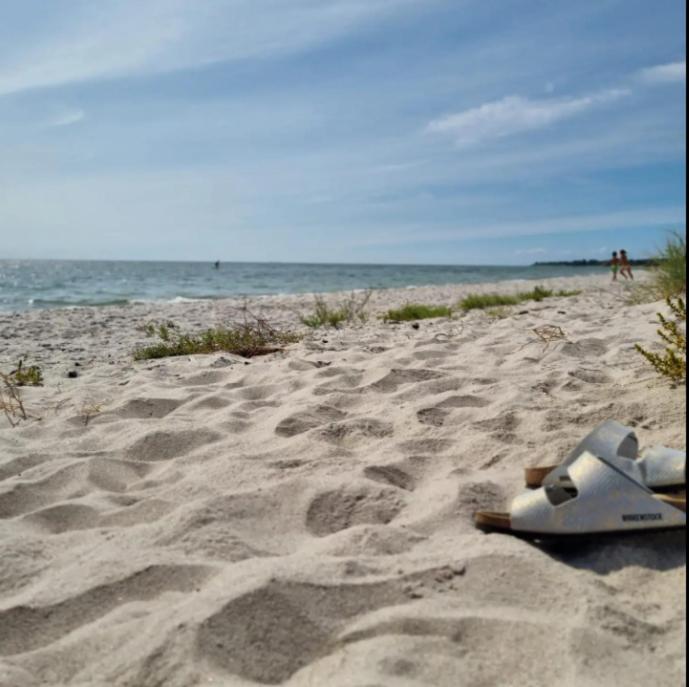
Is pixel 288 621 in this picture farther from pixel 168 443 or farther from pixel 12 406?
pixel 12 406

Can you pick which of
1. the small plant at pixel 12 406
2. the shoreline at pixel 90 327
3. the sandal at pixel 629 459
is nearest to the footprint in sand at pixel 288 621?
the sandal at pixel 629 459

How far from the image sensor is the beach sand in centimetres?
152

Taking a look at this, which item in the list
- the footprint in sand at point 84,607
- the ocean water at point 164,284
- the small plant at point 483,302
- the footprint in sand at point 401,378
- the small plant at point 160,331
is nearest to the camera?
the footprint in sand at point 84,607

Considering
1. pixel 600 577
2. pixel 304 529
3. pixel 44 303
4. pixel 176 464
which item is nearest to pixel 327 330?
pixel 176 464

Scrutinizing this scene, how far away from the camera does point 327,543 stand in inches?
78.7

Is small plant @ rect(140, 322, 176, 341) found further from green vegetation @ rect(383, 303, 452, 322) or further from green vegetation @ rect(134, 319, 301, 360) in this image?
green vegetation @ rect(383, 303, 452, 322)

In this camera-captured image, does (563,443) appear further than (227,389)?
No

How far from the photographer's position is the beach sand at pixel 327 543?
1522 millimetres

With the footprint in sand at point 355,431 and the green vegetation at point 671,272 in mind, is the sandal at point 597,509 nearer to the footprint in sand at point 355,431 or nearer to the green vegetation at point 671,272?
the footprint in sand at point 355,431

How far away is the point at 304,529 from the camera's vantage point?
215 cm

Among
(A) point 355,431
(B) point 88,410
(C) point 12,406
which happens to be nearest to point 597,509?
→ (A) point 355,431

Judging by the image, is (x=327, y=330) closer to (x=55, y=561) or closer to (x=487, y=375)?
(x=487, y=375)

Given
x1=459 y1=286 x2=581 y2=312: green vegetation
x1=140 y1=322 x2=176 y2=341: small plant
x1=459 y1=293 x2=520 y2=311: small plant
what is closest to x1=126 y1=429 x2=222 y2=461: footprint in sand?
x1=140 y1=322 x2=176 y2=341: small plant

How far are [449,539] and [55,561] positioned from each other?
1233 mm
